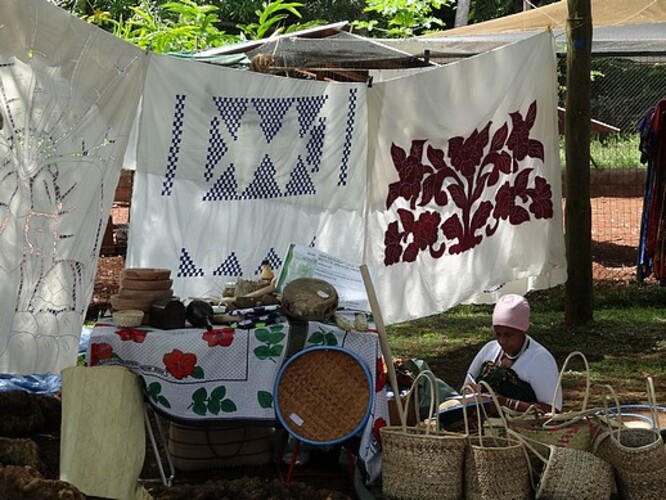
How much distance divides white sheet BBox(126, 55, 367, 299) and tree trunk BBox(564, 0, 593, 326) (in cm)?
221

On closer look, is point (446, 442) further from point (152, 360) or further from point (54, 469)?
point (54, 469)

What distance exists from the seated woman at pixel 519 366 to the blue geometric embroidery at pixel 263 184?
1.87 meters

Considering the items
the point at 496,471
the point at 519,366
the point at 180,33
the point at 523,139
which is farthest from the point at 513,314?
the point at 180,33

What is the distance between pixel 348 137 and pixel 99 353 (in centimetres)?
266

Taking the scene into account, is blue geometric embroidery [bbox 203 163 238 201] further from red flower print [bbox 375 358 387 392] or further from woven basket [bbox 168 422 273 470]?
red flower print [bbox 375 358 387 392]

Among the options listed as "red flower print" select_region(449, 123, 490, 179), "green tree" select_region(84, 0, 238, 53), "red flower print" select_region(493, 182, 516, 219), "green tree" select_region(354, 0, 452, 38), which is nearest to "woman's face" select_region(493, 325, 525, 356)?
"red flower print" select_region(449, 123, 490, 179)

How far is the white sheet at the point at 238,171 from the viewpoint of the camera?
6.18m

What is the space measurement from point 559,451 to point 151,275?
1.87m

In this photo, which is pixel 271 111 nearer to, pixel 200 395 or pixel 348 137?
pixel 348 137

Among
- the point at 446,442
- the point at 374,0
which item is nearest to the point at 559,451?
the point at 446,442

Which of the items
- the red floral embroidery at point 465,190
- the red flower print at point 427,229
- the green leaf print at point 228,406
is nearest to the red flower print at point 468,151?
the red floral embroidery at point 465,190

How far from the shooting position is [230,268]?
6699 mm

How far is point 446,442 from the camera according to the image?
4.66m

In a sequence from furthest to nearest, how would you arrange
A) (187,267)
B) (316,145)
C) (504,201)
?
(504,201) < (316,145) < (187,267)
